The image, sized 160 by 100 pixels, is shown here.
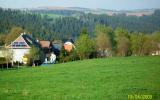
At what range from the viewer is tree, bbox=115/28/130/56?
294ft

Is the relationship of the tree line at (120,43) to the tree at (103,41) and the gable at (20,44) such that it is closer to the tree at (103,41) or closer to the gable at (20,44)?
the tree at (103,41)

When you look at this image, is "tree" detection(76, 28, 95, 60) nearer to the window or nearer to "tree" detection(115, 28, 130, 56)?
"tree" detection(115, 28, 130, 56)

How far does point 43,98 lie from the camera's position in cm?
1677

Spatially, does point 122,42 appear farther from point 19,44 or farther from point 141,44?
point 19,44

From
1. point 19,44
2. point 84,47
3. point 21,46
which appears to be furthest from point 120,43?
point 19,44

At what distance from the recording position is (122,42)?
88875 mm

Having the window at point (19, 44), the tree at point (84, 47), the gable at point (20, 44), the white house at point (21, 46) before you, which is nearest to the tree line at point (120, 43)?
the tree at point (84, 47)

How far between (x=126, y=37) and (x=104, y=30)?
6.78 meters

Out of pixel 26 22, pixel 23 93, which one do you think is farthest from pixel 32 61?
pixel 26 22

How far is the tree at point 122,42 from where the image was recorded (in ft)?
294
